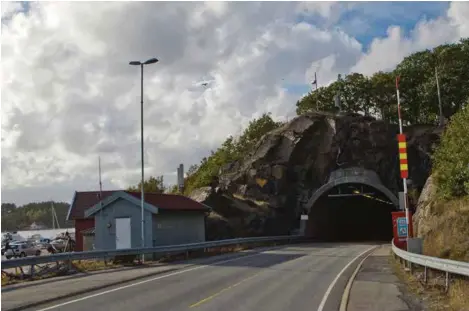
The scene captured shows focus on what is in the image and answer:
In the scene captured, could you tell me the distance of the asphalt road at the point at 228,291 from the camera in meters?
13.4

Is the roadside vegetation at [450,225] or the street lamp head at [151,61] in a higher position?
the street lamp head at [151,61]

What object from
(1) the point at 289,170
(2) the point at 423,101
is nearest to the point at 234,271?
(1) the point at 289,170

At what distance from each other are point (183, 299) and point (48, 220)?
454ft

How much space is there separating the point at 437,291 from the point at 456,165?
15645 millimetres

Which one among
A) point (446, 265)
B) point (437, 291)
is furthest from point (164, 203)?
point (446, 265)

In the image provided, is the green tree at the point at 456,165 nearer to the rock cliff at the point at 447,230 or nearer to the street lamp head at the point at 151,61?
the rock cliff at the point at 447,230

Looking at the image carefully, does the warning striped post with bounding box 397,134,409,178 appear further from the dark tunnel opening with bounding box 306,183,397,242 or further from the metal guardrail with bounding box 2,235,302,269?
the dark tunnel opening with bounding box 306,183,397,242

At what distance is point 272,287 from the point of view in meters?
17.1

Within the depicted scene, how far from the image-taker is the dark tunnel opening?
62.6 metres

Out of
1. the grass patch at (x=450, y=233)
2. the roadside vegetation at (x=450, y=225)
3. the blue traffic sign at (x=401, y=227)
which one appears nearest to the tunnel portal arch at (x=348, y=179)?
the roadside vegetation at (x=450, y=225)

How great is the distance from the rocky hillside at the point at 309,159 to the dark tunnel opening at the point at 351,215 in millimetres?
2454

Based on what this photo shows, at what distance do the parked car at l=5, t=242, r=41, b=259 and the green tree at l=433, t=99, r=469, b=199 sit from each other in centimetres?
3638

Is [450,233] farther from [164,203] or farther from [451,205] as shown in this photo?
[164,203]

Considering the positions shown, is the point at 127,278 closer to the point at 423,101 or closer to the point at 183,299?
the point at 183,299
